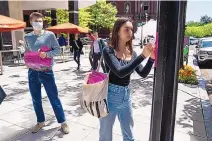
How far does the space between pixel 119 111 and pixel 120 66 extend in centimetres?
55

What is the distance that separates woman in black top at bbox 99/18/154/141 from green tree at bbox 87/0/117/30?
48.1 meters

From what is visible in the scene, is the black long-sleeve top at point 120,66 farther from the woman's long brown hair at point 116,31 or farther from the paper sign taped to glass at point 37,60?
the paper sign taped to glass at point 37,60

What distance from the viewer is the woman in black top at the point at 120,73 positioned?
2.38 m

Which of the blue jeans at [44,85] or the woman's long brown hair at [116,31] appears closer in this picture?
the woman's long brown hair at [116,31]

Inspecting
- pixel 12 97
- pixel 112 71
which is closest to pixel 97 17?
pixel 12 97

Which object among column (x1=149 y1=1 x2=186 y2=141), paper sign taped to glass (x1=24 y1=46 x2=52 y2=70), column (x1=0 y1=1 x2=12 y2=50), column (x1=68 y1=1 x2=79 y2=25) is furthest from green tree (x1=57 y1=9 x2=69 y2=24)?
column (x1=149 y1=1 x2=186 y2=141)

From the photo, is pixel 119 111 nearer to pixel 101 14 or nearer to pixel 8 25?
pixel 8 25

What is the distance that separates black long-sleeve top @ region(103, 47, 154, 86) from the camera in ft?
7.25

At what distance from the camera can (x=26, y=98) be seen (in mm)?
6559

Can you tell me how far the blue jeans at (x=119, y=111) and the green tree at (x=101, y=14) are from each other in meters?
48.2

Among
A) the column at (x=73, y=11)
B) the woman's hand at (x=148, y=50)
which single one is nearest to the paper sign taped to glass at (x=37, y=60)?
the woman's hand at (x=148, y=50)

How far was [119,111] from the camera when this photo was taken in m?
2.57

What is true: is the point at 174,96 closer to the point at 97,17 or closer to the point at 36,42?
the point at 36,42

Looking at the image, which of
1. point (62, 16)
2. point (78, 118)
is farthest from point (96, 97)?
point (62, 16)
